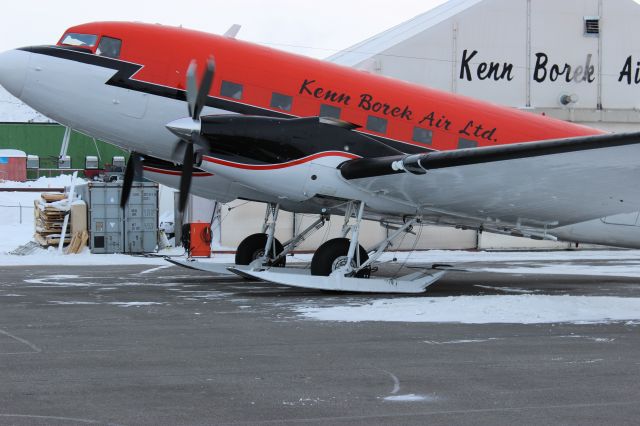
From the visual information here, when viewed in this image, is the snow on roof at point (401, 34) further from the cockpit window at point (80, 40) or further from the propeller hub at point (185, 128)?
the propeller hub at point (185, 128)

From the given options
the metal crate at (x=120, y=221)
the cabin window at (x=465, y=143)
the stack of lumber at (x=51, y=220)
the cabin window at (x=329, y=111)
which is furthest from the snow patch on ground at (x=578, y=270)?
the stack of lumber at (x=51, y=220)

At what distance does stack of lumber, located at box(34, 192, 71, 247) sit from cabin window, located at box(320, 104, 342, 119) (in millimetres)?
16318

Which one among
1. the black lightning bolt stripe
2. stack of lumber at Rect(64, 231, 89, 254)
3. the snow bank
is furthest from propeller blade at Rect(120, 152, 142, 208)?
the snow bank

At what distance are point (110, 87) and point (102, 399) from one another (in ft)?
34.7

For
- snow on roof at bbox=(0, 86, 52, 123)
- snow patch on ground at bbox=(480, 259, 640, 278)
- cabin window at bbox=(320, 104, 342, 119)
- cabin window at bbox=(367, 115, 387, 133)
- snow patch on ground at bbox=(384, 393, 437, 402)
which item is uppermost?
snow on roof at bbox=(0, 86, 52, 123)

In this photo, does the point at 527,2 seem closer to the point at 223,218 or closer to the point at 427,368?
the point at 223,218

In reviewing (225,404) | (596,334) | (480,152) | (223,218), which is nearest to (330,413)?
(225,404)

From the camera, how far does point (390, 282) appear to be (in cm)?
1744

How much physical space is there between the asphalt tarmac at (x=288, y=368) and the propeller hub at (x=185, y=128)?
3.03m

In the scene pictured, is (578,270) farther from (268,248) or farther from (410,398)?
(410,398)

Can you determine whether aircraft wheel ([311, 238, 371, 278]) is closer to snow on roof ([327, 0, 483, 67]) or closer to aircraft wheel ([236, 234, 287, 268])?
aircraft wheel ([236, 234, 287, 268])

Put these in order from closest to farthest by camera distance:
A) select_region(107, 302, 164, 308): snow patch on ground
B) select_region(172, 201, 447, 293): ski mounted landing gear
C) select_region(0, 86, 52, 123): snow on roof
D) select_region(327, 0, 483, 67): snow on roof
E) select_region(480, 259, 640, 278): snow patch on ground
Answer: select_region(107, 302, 164, 308): snow patch on ground, select_region(172, 201, 447, 293): ski mounted landing gear, select_region(480, 259, 640, 278): snow patch on ground, select_region(327, 0, 483, 67): snow on roof, select_region(0, 86, 52, 123): snow on roof

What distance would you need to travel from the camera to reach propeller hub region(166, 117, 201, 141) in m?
16.1

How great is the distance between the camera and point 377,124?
18.2 metres
